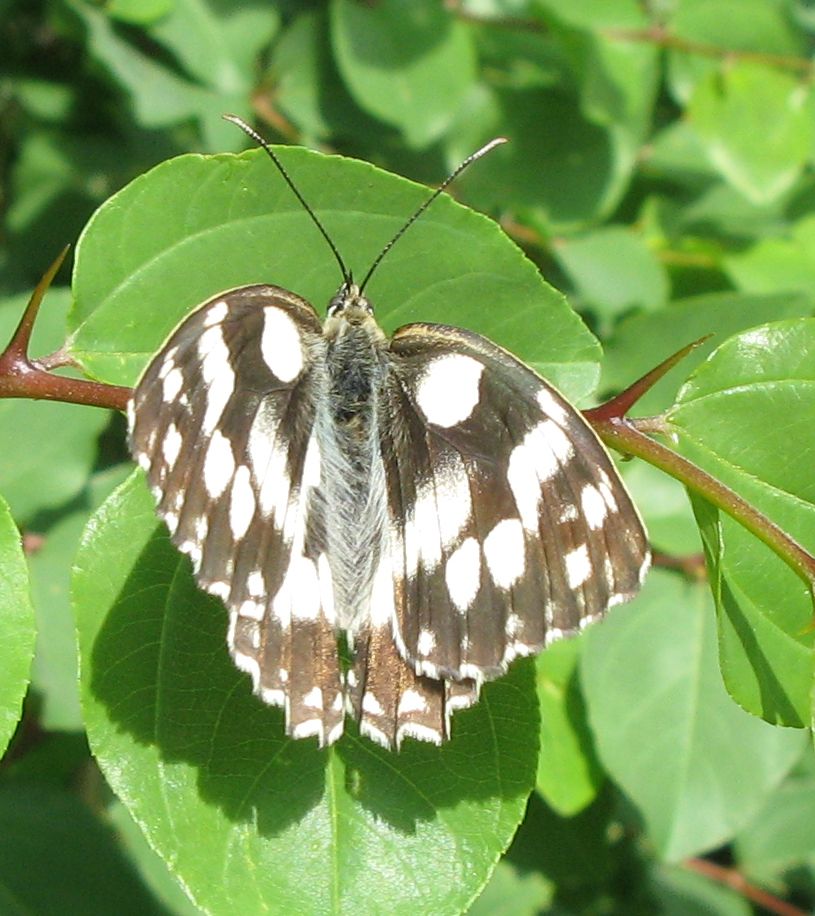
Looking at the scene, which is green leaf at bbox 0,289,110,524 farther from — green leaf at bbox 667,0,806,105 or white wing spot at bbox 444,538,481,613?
green leaf at bbox 667,0,806,105

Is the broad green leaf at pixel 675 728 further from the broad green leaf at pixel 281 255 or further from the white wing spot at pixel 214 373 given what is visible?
the white wing spot at pixel 214 373

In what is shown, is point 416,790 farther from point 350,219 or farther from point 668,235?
point 668,235

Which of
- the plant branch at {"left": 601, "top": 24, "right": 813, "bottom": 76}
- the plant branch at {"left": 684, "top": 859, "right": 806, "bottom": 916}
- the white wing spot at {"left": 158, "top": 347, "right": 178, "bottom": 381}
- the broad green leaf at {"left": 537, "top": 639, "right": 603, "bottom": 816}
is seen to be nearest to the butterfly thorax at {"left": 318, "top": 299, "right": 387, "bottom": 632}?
the white wing spot at {"left": 158, "top": 347, "right": 178, "bottom": 381}

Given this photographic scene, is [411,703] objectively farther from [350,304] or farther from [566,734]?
[566,734]

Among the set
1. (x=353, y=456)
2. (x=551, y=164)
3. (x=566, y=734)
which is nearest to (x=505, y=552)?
(x=353, y=456)

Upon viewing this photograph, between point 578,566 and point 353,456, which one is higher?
point 353,456

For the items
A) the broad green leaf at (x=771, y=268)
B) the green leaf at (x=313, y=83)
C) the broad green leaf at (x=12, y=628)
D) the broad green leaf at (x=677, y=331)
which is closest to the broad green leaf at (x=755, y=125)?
the broad green leaf at (x=771, y=268)

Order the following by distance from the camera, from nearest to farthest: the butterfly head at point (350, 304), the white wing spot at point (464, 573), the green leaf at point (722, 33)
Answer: the white wing spot at point (464, 573) → the butterfly head at point (350, 304) → the green leaf at point (722, 33)
